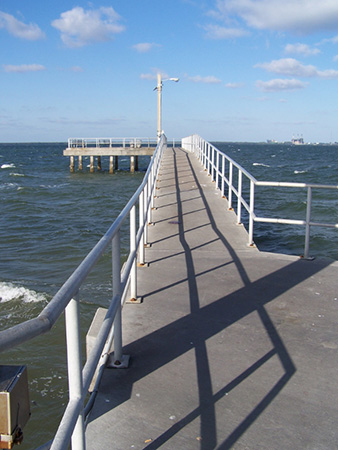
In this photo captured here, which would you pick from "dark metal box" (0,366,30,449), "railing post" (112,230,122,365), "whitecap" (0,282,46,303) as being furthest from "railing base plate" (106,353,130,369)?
"whitecap" (0,282,46,303)

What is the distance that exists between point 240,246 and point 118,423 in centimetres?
431

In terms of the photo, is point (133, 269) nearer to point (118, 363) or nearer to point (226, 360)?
point (118, 363)

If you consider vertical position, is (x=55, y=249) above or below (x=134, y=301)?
below

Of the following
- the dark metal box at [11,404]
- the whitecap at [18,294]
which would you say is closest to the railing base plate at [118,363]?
the dark metal box at [11,404]

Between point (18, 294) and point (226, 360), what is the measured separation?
5824 mm

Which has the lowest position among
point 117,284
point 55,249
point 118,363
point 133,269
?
point 55,249

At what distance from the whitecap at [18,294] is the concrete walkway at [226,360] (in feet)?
9.86

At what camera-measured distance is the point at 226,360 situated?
337 centimetres

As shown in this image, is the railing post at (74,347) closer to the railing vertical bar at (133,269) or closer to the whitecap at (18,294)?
the railing vertical bar at (133,269)

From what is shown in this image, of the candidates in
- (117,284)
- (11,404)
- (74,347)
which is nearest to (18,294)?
(117,284)

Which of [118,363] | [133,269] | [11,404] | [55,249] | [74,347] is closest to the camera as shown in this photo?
[11,404]

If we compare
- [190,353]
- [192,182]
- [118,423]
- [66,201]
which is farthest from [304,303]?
[66,201]

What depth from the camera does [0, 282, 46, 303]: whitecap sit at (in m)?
8.04

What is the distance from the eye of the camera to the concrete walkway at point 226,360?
2.61m
